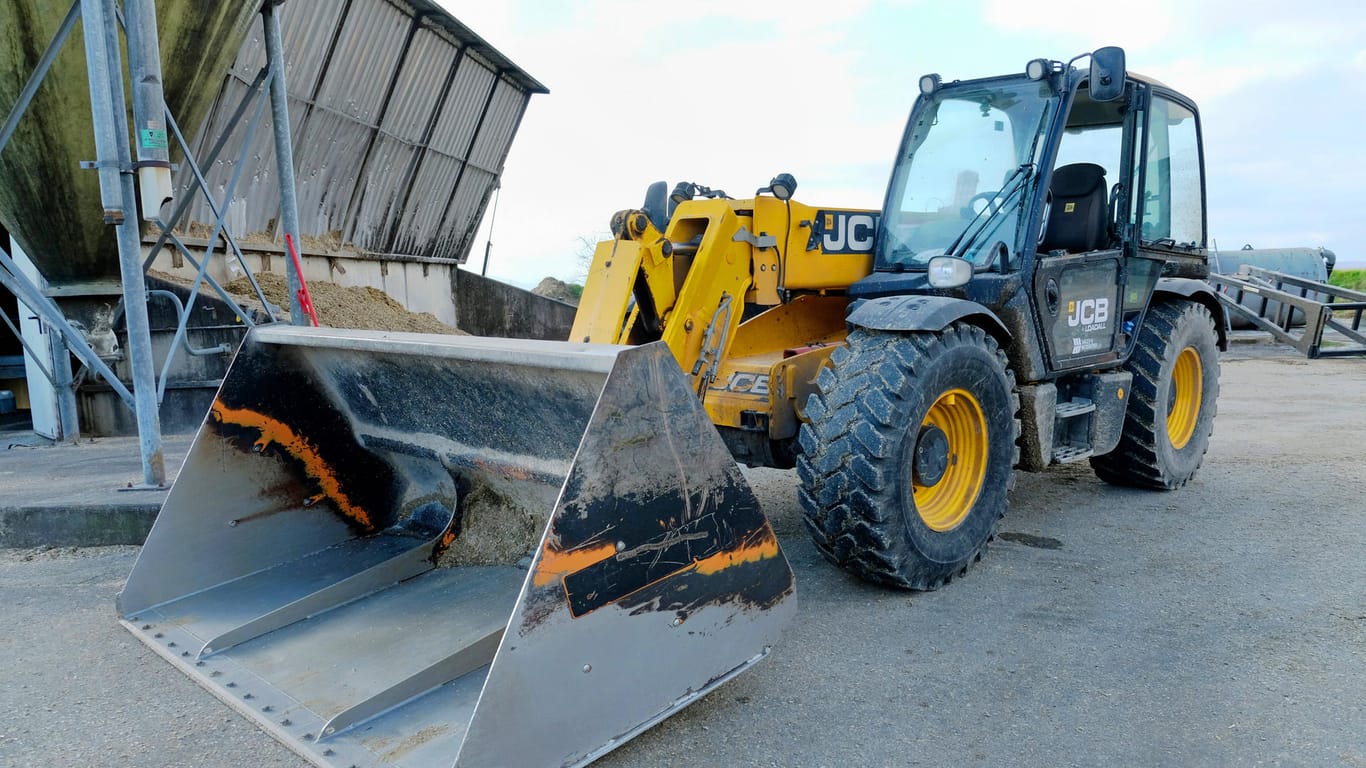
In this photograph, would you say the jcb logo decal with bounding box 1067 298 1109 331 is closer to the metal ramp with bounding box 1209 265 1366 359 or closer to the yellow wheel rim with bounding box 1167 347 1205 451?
the yellow wheel rim with bounding box 1167 347 1205 451

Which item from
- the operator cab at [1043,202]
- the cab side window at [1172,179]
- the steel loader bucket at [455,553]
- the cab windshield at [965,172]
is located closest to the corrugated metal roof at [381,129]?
the steel loader bucket at [455,553]

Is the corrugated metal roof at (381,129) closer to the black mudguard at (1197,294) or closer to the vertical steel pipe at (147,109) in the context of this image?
the vertical steel pipe at (147,109)

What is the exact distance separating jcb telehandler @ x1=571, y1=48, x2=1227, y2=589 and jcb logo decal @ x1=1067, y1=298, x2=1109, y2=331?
2 centimetres

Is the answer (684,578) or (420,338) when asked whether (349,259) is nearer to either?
(420,338)

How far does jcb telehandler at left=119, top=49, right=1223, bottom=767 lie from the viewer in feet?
8.61

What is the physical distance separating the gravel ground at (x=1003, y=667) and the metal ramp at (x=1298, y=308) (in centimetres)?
799

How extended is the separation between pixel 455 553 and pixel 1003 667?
6.98 ft

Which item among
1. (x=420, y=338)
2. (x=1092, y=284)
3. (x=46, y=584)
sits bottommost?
(x=46, y=584)

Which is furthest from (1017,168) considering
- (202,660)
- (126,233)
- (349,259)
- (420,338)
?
(349,259)

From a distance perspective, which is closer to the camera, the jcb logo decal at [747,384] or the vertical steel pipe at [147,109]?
the jcb logo decal at [747,384]

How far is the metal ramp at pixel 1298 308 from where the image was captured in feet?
43.4

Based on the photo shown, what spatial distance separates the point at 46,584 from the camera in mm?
4305

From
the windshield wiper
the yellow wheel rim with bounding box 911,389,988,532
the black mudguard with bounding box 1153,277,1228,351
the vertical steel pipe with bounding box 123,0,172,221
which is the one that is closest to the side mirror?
the windshield wiper

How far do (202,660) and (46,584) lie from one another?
1.64 meters
